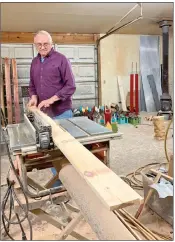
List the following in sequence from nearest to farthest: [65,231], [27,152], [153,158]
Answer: [27,152], [65,231], [153,158]

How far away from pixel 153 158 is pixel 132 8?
8.88 ft

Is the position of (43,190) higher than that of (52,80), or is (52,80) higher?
(52,80)

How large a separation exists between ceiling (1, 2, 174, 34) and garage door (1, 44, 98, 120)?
444 mm

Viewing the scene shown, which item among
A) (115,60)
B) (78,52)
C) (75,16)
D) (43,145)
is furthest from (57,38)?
(43,145)

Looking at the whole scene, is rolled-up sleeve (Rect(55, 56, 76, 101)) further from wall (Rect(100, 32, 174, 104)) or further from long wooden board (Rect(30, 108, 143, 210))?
wall (Rect(100, 32, 174, 104))

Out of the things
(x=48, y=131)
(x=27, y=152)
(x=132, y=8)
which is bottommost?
(x=27, y=152)

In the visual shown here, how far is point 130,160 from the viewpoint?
11.2 feet

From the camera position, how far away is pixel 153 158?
3.46 metres

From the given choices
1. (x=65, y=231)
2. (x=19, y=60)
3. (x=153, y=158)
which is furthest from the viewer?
(x=19, y=60)

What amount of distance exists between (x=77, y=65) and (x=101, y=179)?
19.1ft

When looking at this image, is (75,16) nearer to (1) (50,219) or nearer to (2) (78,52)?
(2) (78,52)

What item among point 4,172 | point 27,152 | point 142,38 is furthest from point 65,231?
point 142,38

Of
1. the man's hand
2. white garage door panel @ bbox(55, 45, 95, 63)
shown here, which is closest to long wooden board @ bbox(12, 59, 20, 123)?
white garage door panel @ bbox(55, 45, 95, 63)

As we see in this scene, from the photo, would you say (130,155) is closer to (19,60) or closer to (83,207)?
(83,207)
